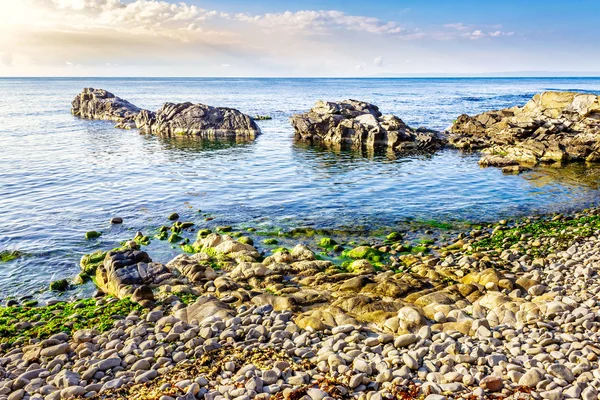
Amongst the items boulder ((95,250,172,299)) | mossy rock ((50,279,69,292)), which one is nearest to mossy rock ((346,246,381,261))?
boulder ((95,250,172,299))

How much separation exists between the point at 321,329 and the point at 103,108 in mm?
81907

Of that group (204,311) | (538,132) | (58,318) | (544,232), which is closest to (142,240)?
(58,318)

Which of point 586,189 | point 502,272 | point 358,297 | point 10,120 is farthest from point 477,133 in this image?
point 10,120

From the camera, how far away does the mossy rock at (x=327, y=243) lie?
1899 centimetres

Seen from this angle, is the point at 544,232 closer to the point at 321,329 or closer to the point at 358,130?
the point at 321,329

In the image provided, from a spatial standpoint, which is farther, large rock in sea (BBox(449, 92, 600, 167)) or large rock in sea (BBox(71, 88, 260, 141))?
large rock in sea (BBox(71, 88, 260, 141))

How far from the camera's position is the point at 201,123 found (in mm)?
60375

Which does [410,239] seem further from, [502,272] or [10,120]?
[10,120]

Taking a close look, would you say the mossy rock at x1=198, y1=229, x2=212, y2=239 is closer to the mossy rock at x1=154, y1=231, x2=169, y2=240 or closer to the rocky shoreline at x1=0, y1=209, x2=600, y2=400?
the mossy rock at x1=154, y1=231, x2=169, y2=240

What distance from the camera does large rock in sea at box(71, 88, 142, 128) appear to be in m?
76.8

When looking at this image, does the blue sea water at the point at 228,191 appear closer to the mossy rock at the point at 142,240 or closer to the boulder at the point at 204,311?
the mossy rock at the point at 142,240

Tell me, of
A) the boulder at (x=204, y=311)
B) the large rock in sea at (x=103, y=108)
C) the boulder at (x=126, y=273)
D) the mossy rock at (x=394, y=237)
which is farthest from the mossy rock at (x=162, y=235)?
the large rock in sea at (x=103, y=108)

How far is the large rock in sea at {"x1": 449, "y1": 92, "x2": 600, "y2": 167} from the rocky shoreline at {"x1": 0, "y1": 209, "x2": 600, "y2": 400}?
24.2 m

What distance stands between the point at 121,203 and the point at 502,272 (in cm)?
2064
